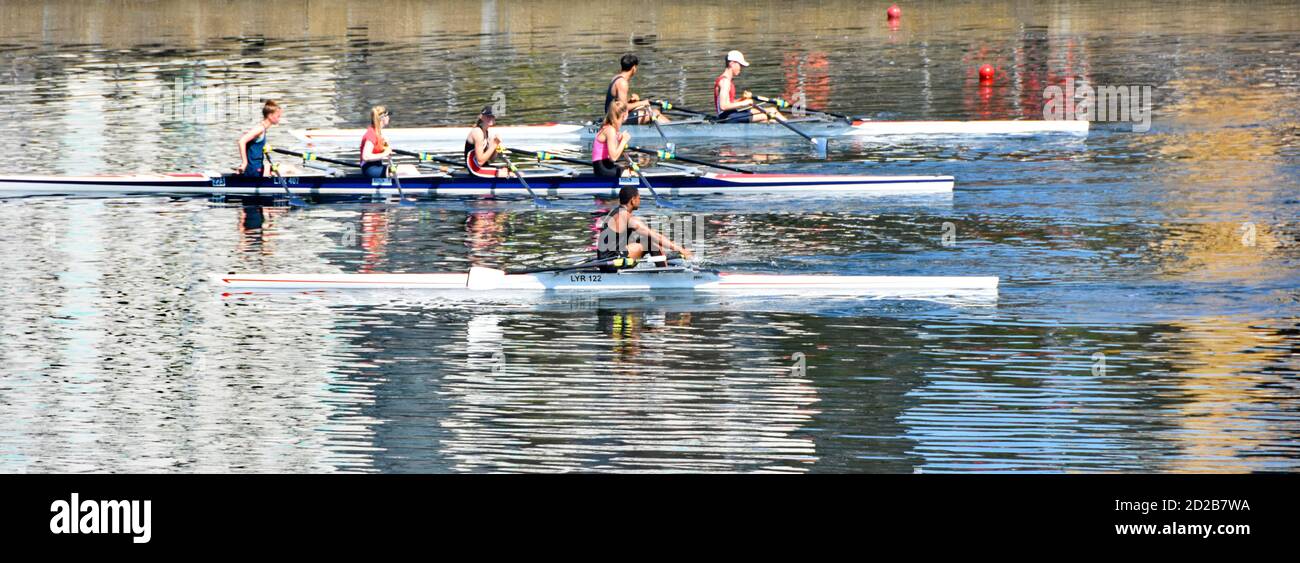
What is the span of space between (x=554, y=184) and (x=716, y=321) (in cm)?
728

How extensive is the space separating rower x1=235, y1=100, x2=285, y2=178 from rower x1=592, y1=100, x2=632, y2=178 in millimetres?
4486

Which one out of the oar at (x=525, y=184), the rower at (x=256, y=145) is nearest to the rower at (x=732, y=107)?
the oar at (x=525, y=184)

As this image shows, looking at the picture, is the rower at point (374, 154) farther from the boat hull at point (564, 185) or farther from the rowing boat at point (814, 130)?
the rowing boat at point (814, 130)

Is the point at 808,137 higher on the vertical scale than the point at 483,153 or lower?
higher

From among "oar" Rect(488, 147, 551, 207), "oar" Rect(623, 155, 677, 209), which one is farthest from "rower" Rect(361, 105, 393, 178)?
"oar" Rect(623, 155, 677, 209)

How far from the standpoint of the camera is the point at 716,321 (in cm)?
1798

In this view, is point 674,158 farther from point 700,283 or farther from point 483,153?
point 700,283

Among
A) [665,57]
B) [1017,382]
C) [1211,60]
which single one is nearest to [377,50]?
[665,57]

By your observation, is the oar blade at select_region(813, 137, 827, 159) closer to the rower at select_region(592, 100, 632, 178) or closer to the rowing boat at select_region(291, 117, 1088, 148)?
the rowing boat at select_region(291, 117, 1088, 148)

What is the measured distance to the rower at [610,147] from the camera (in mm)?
24391

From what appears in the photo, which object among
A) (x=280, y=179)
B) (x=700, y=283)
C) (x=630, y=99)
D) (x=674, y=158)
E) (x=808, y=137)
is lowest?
(x=700, y=283)

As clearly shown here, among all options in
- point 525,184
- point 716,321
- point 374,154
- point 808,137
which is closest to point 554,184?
point 525,184

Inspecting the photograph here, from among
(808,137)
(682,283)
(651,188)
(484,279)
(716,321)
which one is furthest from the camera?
(808,137)
